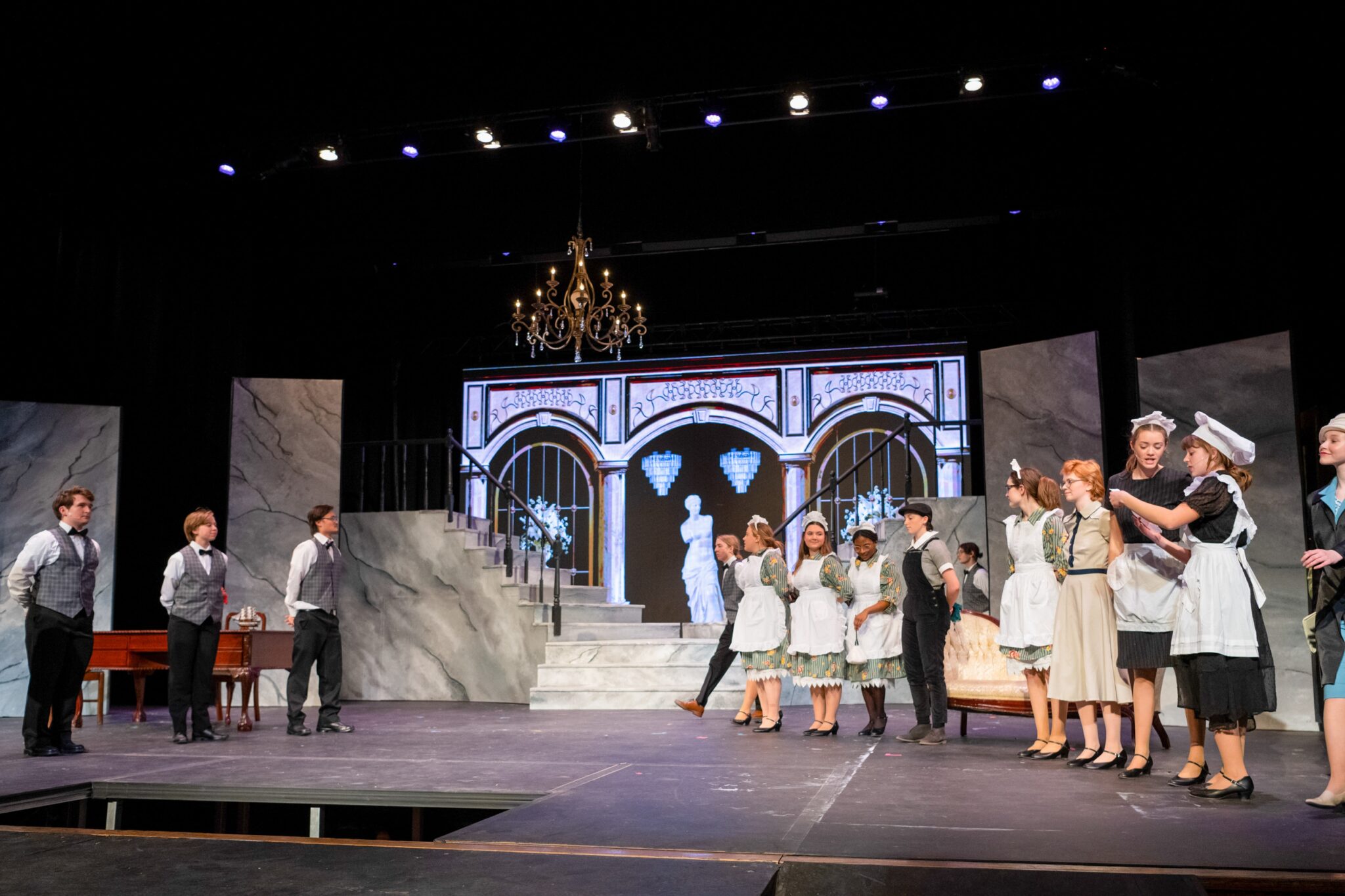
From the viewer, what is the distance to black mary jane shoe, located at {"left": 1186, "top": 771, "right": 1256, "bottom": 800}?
3.94 meters

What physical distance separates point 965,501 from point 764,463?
455cm

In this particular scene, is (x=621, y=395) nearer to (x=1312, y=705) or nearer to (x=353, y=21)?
(x=353, y=21)

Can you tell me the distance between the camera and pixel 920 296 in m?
11.5

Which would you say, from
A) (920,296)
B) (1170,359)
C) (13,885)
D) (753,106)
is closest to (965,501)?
(1170,359)

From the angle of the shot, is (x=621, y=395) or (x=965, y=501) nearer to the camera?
(x=965, y=501)

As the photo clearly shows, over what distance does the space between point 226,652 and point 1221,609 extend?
19.9 ft

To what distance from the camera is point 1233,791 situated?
394 cm

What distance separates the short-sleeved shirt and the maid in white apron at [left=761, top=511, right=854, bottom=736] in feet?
2.23

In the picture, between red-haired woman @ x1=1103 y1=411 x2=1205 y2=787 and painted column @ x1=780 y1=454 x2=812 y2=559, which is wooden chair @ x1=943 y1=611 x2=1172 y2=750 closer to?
red-haired woman @ x1=1103 y1=411 x2=1205 y2=787

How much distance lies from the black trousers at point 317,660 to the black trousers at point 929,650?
359 cm

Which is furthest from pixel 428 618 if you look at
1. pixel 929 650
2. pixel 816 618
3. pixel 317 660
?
pixel 929 650

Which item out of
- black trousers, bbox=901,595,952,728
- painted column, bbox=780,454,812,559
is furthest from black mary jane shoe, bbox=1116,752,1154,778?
painted column, bbox=780,454,812,559

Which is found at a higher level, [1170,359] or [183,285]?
[183,285]

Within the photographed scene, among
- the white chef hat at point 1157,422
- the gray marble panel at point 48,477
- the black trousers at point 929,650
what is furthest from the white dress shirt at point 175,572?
the white chef hat at point 1157,422
